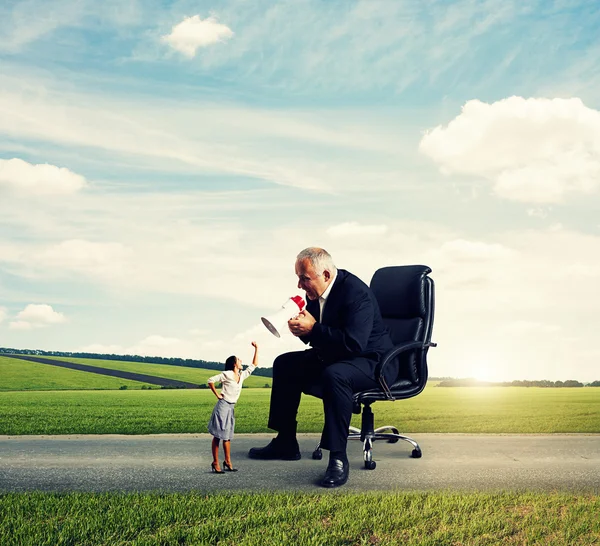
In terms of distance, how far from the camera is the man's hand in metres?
5.36

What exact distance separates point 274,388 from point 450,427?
574 cm

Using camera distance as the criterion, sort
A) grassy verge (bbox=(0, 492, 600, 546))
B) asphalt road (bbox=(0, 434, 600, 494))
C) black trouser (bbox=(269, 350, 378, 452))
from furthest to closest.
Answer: black trouser (bbox=(269, 350, 378, 452)), asphalt road (bbox=(0, 434, 600, 494)), grassy verge (bbox=(0, 492, 600, 546))

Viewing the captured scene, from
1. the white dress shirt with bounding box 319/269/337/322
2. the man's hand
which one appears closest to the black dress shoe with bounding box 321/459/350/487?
the man's hand

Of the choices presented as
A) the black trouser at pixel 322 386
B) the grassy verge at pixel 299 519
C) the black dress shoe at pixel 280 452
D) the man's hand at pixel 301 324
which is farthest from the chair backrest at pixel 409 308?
the grassy verge at pixel 299 519

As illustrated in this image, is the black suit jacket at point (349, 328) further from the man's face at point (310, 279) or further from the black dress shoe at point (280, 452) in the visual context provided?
the black dress shoe at point (280, 452)

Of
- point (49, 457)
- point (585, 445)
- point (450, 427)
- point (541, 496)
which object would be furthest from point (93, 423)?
point (541, 496)

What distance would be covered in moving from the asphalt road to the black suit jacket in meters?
1.03

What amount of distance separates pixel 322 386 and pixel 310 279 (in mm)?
949

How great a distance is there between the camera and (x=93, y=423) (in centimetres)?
1164

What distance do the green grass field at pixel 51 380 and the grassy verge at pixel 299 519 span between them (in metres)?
31.1

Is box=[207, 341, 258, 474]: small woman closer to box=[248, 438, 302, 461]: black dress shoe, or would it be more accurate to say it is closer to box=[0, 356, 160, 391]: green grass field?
box=[248, 438, 302, 461]: black dress shoe

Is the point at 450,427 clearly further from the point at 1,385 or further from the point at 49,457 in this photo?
the point at 1,385

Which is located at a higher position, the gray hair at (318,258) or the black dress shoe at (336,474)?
the gray hair at (318,258)

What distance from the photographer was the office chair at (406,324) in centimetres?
665
